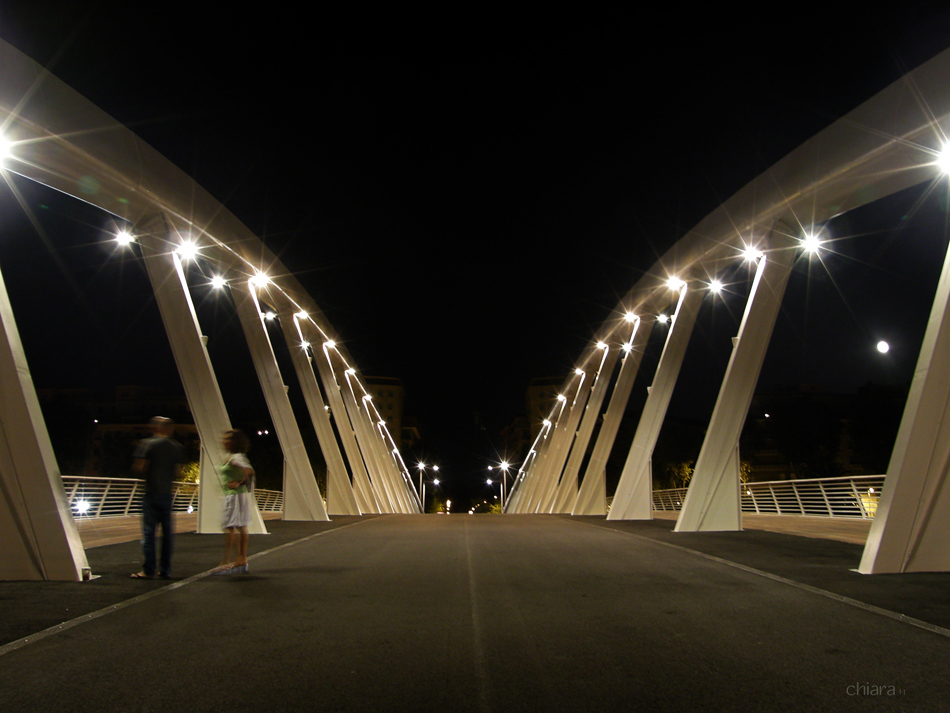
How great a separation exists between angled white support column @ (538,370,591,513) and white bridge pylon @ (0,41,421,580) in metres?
13.9

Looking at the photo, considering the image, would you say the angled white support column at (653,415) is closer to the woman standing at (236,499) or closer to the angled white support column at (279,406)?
the angled white support column at (279,406)

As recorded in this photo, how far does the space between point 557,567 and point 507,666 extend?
4344 mm

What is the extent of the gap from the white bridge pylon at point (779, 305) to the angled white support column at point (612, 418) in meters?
0.05

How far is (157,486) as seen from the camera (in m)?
7.27

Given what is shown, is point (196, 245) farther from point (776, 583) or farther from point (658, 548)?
point (776, 583)

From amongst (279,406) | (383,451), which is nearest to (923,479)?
(279,406)

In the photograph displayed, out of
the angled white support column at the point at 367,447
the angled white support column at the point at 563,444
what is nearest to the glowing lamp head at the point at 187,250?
the angled white support column at the point at 367,447

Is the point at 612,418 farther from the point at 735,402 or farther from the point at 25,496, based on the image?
the point at 25,496

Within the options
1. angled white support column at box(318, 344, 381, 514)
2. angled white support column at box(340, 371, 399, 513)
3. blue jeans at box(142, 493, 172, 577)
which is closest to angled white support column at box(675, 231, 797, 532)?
blue jeans at box(142, 493, 172, 577)

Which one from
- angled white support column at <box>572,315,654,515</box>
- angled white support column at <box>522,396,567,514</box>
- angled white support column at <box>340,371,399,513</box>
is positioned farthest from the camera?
angled white support column at <box>522,396,567,514</box>

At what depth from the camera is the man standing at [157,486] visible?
700cm

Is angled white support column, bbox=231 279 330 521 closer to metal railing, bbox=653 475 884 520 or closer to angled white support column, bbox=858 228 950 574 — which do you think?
angled white support column, bbox=858 228 950 574

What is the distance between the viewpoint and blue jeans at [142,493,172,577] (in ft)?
22.8

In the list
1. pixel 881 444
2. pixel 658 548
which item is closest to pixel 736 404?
pixel 658 548
